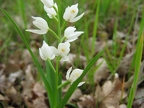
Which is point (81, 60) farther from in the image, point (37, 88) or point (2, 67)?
point (2, 67)

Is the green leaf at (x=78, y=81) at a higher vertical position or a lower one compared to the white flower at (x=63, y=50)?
lower

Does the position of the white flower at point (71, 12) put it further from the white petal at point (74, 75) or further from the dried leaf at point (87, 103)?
the dried leaf at point (87, 103)

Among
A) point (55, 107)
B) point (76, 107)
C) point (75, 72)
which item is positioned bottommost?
point (76, 107)

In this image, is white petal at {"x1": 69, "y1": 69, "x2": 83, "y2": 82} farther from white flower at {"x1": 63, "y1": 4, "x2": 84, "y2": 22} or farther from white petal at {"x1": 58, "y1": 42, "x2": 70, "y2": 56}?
white flower at {"x1": 63, "y1": 4, "x2": 84, "y2": 22}

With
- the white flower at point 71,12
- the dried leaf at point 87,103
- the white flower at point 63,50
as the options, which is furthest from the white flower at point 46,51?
the dried leaf at point 87,103

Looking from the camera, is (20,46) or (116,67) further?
(20,46)

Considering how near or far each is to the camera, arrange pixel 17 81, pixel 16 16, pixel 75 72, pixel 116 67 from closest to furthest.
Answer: pixel 75 72, pixel 116 67, pixel 17 81, pixel 16 16

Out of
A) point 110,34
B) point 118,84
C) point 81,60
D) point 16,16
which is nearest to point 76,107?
point 118,84

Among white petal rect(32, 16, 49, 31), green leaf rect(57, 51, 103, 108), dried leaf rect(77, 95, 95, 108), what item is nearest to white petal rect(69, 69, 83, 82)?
green leaf rect(57, 51, 103, 108)

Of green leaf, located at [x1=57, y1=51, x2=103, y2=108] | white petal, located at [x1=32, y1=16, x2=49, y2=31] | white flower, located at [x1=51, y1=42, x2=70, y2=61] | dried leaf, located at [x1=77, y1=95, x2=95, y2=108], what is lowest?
dried leaf, located at [x1=77, y1=95, x2=95, y2=108]

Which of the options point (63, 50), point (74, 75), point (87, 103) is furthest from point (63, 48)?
point (87, 103)

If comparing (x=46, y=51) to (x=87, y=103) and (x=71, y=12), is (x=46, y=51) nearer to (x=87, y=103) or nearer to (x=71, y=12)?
(x=71, y=12)
